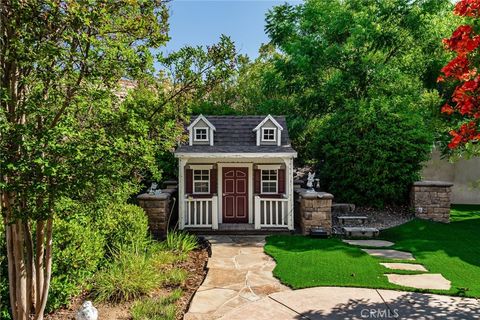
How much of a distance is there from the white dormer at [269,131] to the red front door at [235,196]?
1145 mm

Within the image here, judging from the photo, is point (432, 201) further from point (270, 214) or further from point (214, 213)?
point (214, 213)

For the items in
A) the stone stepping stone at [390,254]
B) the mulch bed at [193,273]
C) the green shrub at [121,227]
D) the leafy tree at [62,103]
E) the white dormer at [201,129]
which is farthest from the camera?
the white dormer at [201,129]

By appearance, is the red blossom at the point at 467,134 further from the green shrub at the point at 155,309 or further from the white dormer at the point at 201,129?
the white dormer at the point at 201,129

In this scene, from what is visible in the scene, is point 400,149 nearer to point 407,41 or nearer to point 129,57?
point 407,41

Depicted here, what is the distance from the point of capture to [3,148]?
329 centimetres

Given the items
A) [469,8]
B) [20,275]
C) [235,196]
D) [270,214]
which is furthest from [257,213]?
[469,8]

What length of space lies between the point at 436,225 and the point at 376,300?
648 cm

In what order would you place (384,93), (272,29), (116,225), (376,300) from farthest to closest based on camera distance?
(272,29) → (384,93) → (116,225) → (376,300)

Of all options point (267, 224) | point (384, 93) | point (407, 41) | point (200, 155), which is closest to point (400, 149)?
point (384, 93)

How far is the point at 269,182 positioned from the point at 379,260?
14.9 ft

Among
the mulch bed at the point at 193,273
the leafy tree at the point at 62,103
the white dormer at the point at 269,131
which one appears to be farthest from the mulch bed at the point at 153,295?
the white dormer at the point at 269,131

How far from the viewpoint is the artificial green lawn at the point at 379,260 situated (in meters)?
6.40

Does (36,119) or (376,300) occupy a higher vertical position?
(36,119)

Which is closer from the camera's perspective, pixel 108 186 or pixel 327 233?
pixel 108 186
